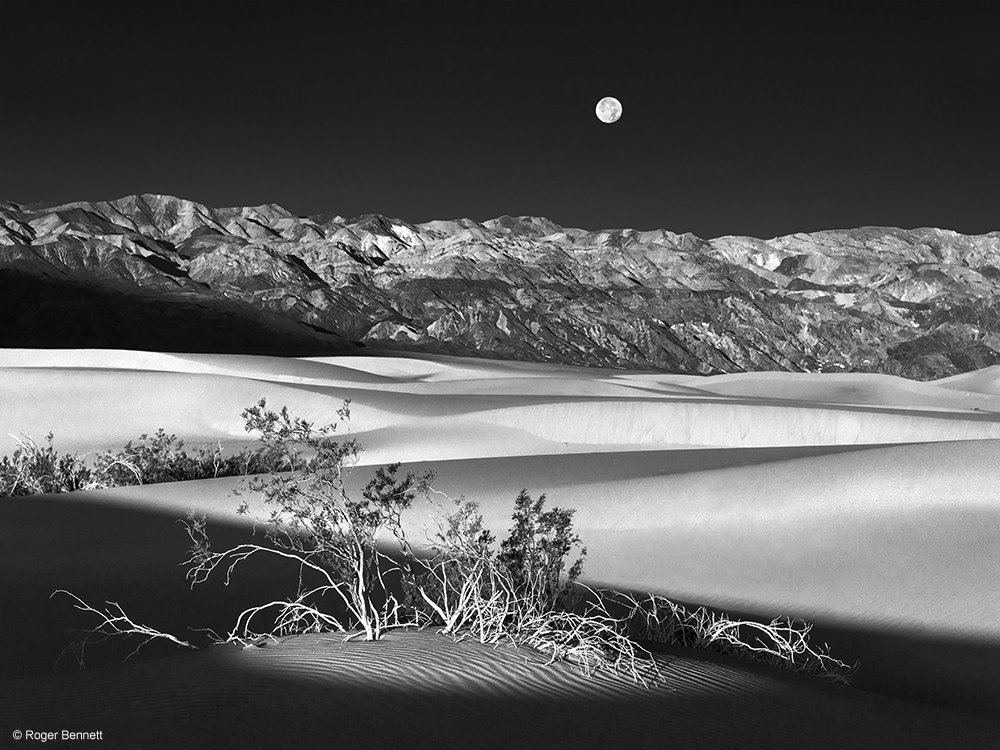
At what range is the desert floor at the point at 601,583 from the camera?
4.43 m

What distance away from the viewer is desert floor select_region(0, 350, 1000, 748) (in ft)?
14.5

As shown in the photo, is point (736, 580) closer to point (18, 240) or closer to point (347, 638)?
point (347, 638)

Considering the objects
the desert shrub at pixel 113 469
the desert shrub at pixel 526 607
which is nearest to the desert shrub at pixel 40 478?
the desert shrub at pixel 113 469

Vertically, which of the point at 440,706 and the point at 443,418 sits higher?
the point at 443,418

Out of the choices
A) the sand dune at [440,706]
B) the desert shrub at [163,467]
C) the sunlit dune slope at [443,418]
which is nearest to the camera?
the sand dune at [440,706]

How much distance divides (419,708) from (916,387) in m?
37.9

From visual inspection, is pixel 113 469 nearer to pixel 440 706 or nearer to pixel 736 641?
pixel 736 641

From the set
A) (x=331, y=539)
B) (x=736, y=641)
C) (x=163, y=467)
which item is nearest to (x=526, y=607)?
(x=736, y=641)

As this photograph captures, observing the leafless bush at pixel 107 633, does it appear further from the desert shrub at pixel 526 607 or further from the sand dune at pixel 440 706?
the desert shrub at pixel 526 607

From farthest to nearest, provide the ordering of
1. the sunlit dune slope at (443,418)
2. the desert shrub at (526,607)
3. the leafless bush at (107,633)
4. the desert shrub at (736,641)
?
1. the sunlit dune slope at (443,418)
2. the desert shrub at (736,641)
3. the leafless bush at (107,633)
4. the desert shrub at (526,607)

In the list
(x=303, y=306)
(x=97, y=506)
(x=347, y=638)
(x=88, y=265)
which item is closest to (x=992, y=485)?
(x=347, y=638)

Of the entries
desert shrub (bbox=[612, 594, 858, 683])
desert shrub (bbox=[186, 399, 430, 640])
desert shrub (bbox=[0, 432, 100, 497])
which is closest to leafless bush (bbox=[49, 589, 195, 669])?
desert shrub (bbox=[186, 399, 430, 640])

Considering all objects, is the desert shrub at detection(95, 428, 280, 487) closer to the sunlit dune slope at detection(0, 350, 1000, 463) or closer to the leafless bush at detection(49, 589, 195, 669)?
the sunlit dune slope at detection(0, 350, 1000, 463)

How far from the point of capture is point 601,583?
8.73m
